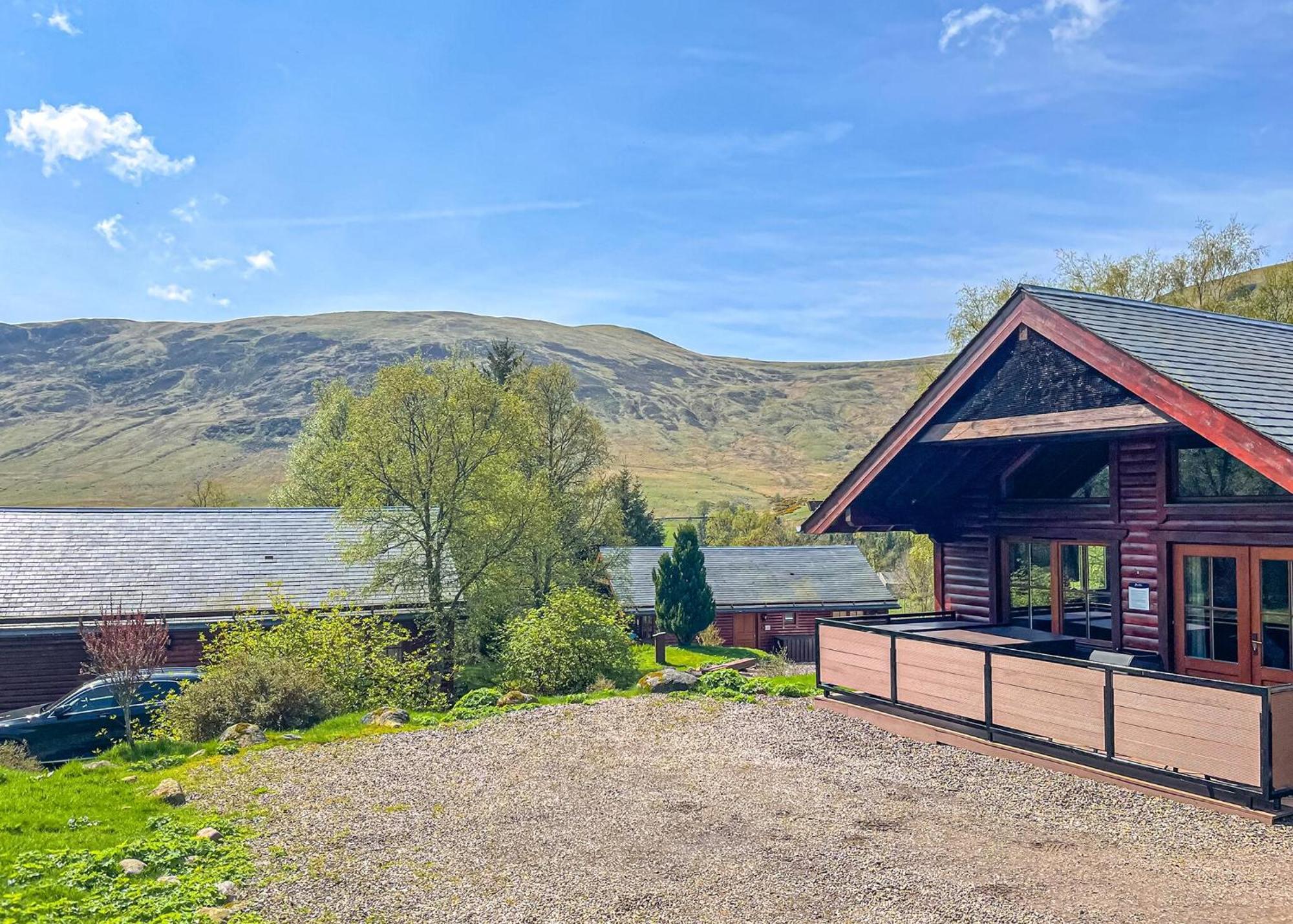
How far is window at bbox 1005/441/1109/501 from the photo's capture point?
546 inches

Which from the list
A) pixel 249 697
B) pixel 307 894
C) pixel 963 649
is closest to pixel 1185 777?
pixel 963 649

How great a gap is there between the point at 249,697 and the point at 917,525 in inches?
492

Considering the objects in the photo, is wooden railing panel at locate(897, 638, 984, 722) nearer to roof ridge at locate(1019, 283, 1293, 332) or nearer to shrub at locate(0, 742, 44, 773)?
roof ridge at locate(1019, 283, 1293, 332)

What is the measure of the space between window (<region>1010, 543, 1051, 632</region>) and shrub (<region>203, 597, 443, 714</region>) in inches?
446

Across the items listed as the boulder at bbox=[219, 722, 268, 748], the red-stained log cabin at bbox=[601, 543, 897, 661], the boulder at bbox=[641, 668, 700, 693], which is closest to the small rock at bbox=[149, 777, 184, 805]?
the boulder at bbox=[219, 722, 268, 748]

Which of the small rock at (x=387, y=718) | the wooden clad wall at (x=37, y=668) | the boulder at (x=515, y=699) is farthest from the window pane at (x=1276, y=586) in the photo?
the wooden clad wall at (x=37, y=668)

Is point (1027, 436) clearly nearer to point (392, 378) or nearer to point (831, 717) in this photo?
point (831, 717)

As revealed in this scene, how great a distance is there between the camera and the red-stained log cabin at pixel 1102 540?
972cm

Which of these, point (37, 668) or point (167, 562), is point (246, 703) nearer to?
point (37, 668)

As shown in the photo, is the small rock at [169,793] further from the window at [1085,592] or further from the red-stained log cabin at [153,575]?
the window at [1085,592]

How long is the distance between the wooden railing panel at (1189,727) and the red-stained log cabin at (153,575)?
18.8 m

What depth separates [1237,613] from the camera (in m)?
11.8

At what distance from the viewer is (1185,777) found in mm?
9562

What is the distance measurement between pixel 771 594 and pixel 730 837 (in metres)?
32.9
